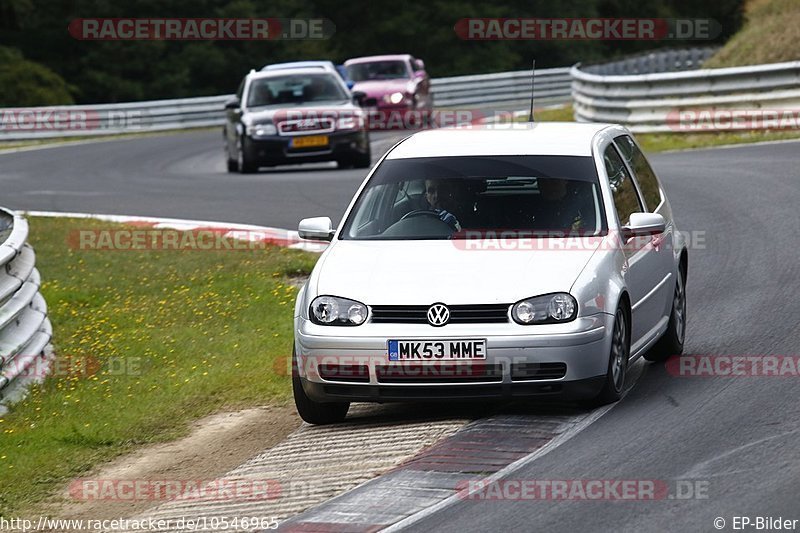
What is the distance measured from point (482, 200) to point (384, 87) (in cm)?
2494

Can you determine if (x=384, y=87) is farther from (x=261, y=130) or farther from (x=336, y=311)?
(x=336, y=311)

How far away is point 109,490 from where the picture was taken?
8.07m

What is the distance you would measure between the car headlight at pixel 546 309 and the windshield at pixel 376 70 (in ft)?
88.7

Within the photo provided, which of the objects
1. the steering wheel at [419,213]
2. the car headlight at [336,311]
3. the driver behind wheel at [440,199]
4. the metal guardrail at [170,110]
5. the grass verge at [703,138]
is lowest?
the metal guardrail at [170,110]

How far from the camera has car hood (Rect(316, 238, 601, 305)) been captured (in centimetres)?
805

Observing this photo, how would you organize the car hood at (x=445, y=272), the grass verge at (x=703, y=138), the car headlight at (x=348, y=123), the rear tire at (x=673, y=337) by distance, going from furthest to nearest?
1. the car headlight at (x=348, y=123)
2. the grass verge at (x=703, y=138)
3. the rear tire at (x=673, y=337)
4. the car hood at (x=445, y=272)

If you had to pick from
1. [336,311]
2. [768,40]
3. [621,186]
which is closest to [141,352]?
[336,311]

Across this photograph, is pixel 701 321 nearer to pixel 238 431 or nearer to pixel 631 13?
pixel 238 431

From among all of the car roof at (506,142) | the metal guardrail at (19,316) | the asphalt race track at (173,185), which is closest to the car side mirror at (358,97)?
the asphalt race track at (173,185)

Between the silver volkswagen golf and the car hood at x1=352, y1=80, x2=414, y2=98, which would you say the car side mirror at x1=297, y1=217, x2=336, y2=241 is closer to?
the silver volkswagen golf

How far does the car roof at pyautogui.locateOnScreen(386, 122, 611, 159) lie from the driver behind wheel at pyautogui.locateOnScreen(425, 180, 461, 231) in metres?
0.27

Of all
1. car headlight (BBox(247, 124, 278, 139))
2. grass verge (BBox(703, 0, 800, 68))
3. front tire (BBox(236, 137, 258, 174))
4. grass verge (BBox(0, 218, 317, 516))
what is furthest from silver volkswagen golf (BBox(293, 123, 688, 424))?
grass verge (BBox(703, 0, 800, 68))

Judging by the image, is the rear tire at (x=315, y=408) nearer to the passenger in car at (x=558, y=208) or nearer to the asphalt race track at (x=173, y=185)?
the passenger in car at (x=558, y=208)

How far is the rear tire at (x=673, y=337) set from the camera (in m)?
9.84
